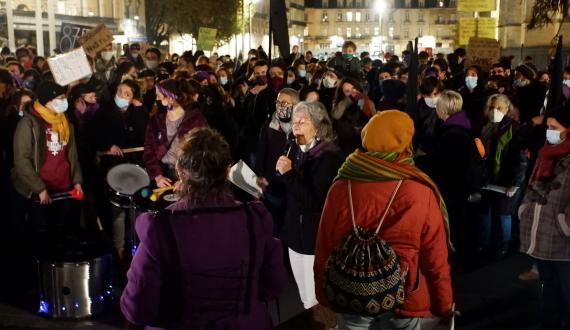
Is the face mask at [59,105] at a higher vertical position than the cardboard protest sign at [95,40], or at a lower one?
lower

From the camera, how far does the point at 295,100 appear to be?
6.72 metres

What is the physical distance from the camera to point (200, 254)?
3.04 metres

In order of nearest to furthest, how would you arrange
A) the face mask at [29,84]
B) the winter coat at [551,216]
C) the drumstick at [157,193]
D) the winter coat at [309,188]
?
the winter coat at [551,216] < the winter coat at [309,188] < the drumstick at [157,193] < the face mask at [29,84]

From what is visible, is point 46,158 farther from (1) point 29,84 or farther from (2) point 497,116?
(2) point 497,116

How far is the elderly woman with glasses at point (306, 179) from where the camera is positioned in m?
5.22

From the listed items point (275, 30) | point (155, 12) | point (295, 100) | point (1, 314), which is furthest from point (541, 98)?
point (155, 12)

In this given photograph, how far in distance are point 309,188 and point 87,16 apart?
52599 mm

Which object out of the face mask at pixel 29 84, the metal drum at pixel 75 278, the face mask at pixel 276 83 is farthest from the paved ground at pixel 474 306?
the face mask at pixel 29 84

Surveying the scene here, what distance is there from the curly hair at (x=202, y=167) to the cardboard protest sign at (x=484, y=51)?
12846 mm

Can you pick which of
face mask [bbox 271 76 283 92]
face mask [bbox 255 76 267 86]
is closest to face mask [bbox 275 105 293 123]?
face mask [bbox 271 76 283 92]

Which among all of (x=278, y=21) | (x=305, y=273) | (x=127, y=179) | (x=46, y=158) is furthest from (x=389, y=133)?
(x=278, y=21)

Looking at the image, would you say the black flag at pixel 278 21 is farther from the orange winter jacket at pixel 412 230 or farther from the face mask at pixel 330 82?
the orange winter jacket at pixel 412 230

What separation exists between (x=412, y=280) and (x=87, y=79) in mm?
6901

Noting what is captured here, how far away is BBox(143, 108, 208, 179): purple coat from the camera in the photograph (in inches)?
258
